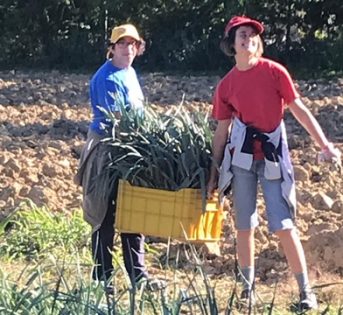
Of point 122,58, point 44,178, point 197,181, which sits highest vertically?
point 122,58

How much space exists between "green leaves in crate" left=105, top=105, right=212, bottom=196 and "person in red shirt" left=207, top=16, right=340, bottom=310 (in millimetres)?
240

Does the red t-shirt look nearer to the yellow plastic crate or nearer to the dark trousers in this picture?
the yellow plastic crate

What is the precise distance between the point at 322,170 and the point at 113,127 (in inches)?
161

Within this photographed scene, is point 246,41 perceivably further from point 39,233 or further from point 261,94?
point 39,233

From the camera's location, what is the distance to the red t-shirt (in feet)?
19.5

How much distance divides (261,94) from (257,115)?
A: 0.11 metres

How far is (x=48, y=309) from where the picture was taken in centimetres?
434

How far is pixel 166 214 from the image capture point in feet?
20.4

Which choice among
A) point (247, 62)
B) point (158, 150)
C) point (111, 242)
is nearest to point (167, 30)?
point (111, 242)

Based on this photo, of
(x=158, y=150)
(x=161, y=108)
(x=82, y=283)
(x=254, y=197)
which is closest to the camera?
(x=82, y=283)

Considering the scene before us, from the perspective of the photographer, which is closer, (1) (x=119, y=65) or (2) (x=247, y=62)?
(2) (x=247, y=62)

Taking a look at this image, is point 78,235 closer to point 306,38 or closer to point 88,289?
point 88,289

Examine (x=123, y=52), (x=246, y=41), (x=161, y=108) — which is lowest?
(x=161, y=108)

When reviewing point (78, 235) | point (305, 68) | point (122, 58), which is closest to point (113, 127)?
point (122, 58)
